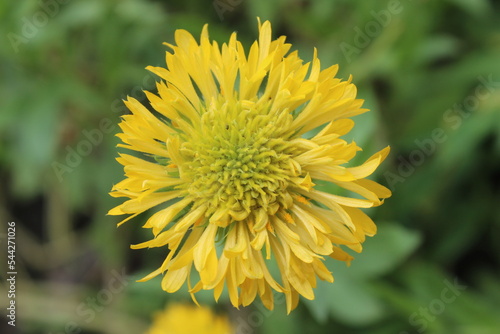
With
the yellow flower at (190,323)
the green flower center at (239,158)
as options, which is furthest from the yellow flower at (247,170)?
the yellow flower at (190,323)

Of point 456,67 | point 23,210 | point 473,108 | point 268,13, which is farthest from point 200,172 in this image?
point 23,210

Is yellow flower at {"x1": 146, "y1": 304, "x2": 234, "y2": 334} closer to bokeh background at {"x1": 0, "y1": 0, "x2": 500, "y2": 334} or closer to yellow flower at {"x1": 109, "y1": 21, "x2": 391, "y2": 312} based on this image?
bokeh background at {"x1": 0, "y1": 0, "x2": 500, "y2": 334}

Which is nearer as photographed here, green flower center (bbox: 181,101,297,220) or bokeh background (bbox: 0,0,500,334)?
green flower center (bbox: 181,101,297,220)

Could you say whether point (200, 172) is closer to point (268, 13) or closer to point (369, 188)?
point (369, 188)

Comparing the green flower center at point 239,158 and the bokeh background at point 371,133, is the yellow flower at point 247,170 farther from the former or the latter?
the bokeh background at point 371,133

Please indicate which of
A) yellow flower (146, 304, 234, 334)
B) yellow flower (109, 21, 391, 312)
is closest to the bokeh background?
yellow flower (146, 304, 234, 334)

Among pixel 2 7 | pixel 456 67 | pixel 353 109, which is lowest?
pixel 353 109
